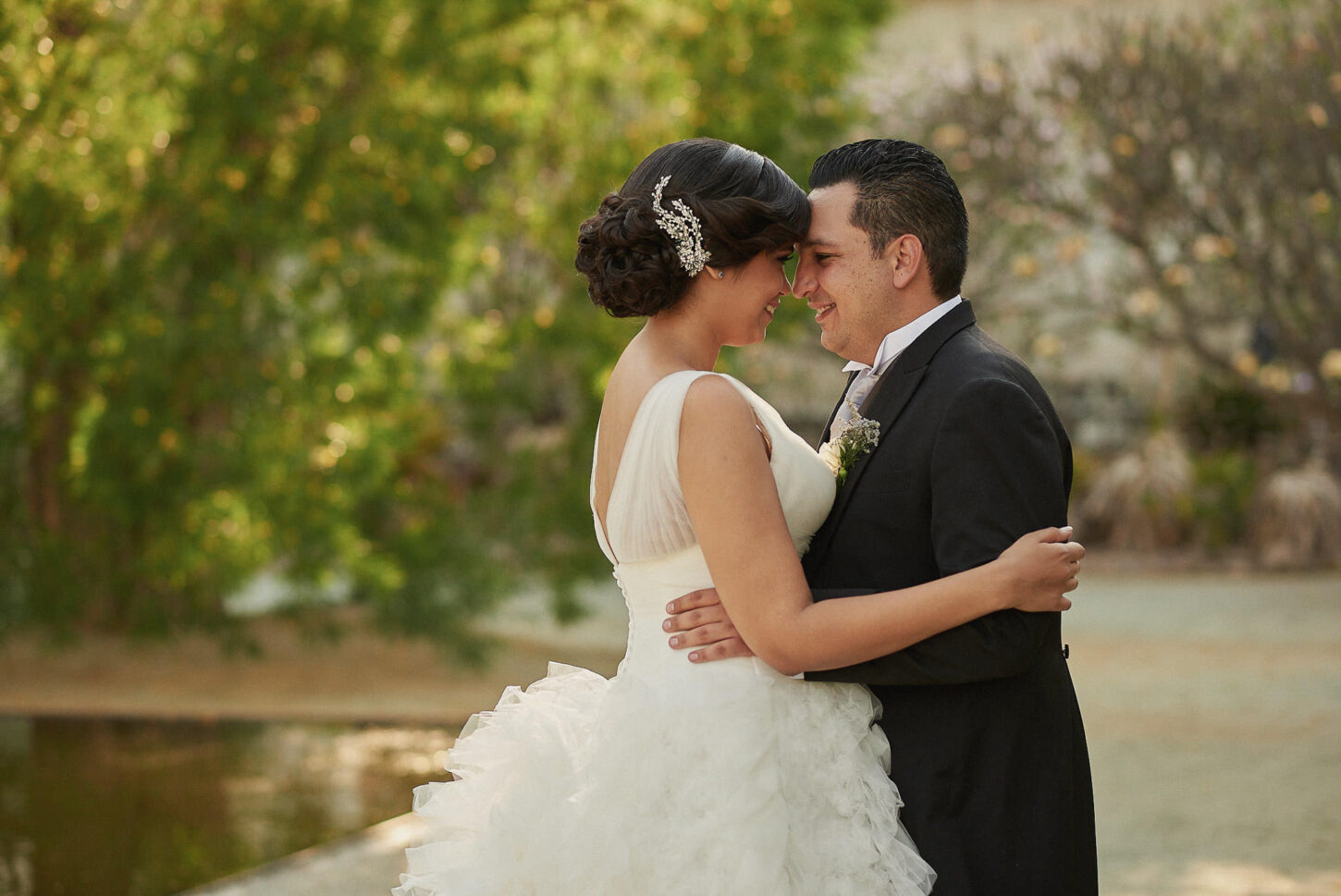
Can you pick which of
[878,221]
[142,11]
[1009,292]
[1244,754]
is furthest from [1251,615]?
[878,221]

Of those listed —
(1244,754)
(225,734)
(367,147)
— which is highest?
(367,147)

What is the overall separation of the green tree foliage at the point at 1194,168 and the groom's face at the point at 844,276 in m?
10.9

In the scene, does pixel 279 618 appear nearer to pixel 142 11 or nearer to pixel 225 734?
pixel 225 734

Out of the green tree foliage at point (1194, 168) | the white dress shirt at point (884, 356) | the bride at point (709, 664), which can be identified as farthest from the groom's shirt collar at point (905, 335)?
the green tree foliage at point (1194, 168)

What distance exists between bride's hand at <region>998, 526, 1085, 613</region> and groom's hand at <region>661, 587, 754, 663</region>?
476 mm

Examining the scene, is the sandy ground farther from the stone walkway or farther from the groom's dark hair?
the groom's dark hair

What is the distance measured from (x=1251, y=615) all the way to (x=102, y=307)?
358 inches

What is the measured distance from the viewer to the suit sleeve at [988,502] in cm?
218

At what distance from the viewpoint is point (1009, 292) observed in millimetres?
17938

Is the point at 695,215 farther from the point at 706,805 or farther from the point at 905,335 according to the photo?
the point at 706,805

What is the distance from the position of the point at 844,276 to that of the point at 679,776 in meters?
0.90

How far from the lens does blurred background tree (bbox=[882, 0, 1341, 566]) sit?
13531 mm

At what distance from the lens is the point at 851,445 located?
7.88 ft

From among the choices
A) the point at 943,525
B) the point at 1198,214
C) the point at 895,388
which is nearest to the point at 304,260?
the point at 895,388
